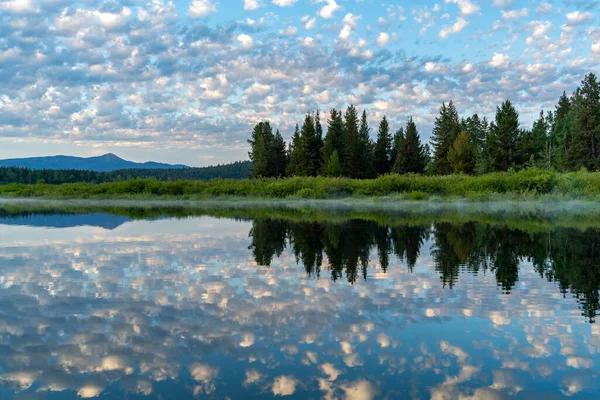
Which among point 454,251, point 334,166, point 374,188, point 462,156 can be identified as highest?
point 462,156

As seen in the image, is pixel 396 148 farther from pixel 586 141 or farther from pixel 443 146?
pixel 586 141

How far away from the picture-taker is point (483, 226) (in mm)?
20844

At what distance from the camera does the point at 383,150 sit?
269ft

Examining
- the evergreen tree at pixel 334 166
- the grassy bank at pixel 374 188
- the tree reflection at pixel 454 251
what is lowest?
the tree reflection at pixel 454 251

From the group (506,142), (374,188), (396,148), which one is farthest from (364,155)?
(374,188)

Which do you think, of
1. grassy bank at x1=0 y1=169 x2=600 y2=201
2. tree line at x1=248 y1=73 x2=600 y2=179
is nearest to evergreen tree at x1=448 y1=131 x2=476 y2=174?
tree line at x1=248 y1=73 x2=600 y2=179

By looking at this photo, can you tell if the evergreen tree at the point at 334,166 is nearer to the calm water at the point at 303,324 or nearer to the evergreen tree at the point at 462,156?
the evergreen tree at the point at 462,156

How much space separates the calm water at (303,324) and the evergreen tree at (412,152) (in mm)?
64230

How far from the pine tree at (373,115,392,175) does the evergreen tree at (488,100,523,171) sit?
21.0 meters

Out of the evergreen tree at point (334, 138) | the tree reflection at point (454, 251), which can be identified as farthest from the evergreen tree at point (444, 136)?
the tree reflection at point (454, 251)

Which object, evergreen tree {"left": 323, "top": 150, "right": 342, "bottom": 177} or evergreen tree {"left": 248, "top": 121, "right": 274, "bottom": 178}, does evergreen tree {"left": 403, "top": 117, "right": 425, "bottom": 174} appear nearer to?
evergreen tree {"left": 323, "top": 150, "right": 342, "bottom": 177}

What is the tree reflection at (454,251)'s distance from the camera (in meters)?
9.82

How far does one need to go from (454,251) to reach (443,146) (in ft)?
219

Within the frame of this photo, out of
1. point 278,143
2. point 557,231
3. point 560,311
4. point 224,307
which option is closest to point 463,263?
point 560,311
